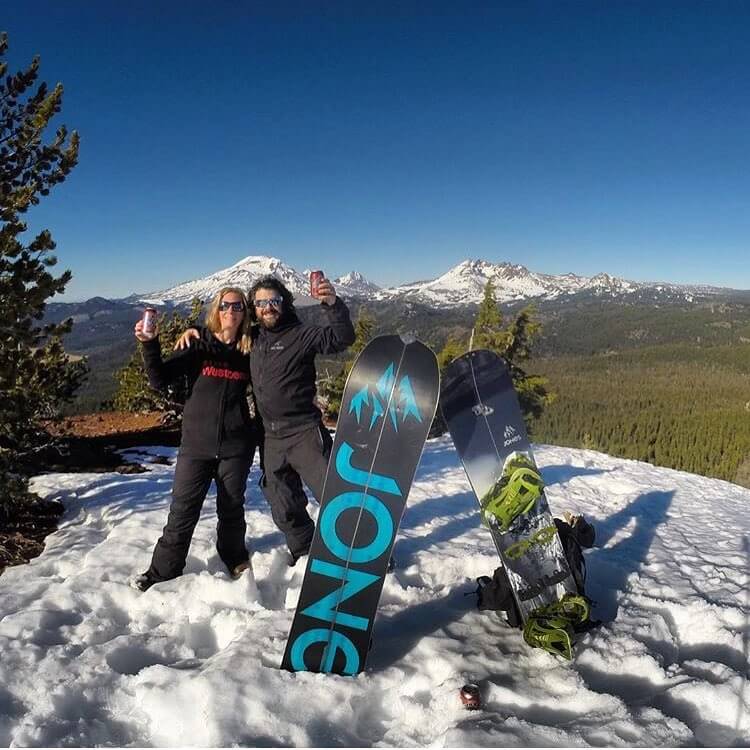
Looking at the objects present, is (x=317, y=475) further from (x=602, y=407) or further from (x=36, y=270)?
(x=602, y=407)

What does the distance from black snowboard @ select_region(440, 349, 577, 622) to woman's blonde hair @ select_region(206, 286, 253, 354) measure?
1906 mm

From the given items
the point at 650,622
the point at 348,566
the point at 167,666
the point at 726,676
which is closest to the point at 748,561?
the point at 650,622

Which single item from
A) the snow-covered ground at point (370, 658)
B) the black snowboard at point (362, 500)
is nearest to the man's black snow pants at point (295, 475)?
the snow-covered ground at point (370, 658)

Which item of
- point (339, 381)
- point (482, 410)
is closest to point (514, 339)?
point (339, 381)

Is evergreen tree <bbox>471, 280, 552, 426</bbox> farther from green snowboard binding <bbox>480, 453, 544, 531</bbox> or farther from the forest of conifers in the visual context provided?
the forest of conifers

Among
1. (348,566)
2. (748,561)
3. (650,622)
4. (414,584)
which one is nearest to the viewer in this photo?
(348,566)

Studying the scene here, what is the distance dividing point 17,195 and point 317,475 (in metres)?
4.37

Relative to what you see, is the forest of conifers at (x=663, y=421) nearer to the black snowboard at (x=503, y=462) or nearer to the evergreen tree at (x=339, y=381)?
the evergreen tree at (x=339, y=381)

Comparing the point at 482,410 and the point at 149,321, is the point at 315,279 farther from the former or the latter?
the point at 482,410

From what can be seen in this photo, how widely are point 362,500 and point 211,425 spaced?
143cm

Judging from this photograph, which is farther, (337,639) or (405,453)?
(405,453)

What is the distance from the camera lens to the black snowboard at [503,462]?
3961 mm

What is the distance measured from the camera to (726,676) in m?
3.28

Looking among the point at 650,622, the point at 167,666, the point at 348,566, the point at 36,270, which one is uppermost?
the point at 36,270
